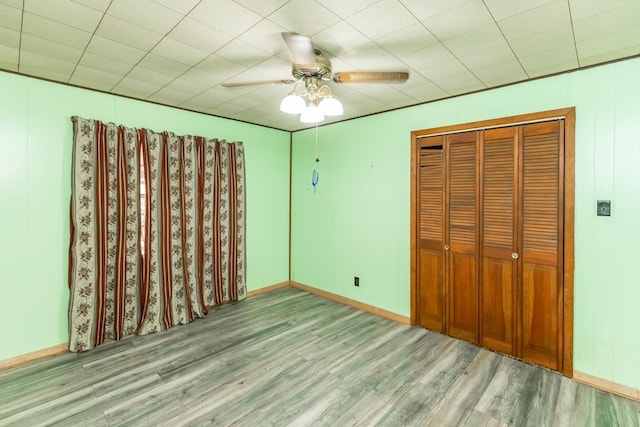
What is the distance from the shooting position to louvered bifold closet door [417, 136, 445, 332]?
3.35m

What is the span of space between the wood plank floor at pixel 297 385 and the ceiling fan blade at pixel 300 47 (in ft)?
7.53

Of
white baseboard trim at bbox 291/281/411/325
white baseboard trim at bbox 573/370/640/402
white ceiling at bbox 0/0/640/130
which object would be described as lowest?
white baseboard trim at bbox 573/370/640/402

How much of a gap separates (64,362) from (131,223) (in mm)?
1359

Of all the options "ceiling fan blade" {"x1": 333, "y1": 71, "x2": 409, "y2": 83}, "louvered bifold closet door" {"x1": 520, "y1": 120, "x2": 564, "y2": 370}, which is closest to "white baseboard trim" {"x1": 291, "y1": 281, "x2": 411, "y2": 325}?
"louvered bifold closet door" {"x1": 520, "y1": 120, "x2": 564, "y2": 370}

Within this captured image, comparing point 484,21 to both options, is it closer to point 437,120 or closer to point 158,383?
point 437,120

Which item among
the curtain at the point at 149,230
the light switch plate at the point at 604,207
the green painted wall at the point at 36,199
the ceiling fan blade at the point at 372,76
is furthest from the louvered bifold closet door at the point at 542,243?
the green painted wall at the point at 36,199

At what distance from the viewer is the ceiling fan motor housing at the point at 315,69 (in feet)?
6.23

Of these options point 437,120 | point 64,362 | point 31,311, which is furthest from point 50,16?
point 437,120

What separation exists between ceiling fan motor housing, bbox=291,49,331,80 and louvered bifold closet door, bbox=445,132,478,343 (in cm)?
173

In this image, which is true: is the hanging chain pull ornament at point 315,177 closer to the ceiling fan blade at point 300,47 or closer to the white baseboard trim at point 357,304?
the white baseboard trim at point 357,304

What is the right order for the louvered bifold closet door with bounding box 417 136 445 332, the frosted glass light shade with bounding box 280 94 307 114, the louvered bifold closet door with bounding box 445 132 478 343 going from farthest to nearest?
the louvered bifold closet door with bounding box 417 136 445 332 < the louvered bifold closet door with bounding box 445 132 478 343 < the frosted glass light shade with bounding box 280 94 307 114

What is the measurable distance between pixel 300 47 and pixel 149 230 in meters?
2.71

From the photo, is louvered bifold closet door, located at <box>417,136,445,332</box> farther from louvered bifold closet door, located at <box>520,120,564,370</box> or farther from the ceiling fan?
the ceiling fan

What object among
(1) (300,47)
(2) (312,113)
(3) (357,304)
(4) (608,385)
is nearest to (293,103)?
(2) (312,113)
